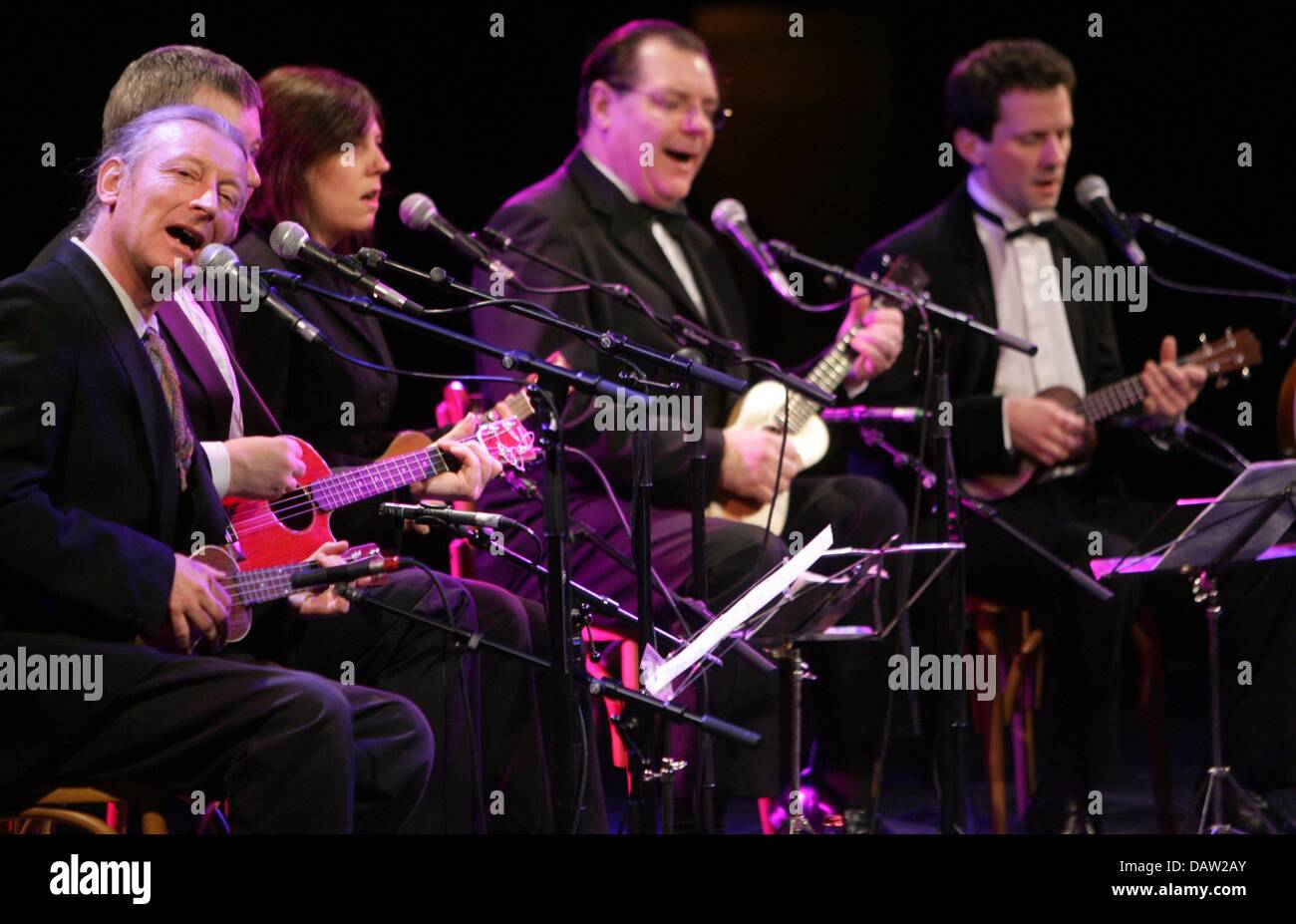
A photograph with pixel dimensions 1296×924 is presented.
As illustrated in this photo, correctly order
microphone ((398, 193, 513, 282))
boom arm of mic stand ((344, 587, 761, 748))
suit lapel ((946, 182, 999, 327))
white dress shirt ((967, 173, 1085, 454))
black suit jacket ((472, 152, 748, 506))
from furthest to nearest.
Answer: white dress shirt ((967, 173, 1085, 454)) → suit lapel ((946, 182, 999, 327)) → black suit jacket ((472, 152, 748, 506)) → microphone ((398, 193, 513, 282)) → boom arm of mic stand ((344, 587, 761, 748))

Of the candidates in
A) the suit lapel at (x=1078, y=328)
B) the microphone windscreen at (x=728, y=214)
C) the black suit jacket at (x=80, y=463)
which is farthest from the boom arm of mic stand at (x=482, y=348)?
the suit lapel at (x=1078, y=328)

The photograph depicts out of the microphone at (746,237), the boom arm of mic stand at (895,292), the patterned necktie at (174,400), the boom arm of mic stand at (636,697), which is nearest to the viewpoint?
the boom arm of mic stand at (636,697)

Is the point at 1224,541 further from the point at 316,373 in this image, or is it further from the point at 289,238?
the point at 289,238

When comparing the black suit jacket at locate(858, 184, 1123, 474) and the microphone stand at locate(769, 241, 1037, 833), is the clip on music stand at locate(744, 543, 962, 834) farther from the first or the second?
the black suit jacket at locate(858, 184, 1123, 474)

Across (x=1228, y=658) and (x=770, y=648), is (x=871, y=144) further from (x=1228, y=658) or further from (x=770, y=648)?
(x=770, y=648)

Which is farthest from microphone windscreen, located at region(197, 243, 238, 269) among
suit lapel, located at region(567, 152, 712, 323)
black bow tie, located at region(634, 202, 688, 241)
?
black bow tie, located at region(634, 202, 688, 241)

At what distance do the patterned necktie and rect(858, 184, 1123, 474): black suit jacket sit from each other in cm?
241

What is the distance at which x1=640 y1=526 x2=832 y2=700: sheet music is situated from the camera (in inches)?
103

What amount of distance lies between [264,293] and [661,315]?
145 centimetres

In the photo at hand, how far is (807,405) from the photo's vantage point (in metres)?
4.50

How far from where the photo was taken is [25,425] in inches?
105

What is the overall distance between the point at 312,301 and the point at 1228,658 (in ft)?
8.96

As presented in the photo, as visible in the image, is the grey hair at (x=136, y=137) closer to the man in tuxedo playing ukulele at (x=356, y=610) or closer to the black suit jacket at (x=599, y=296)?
the man in tuxedo playing ukulele at (x=356, y=610)

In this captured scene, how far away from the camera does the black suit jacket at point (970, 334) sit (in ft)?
15.5
